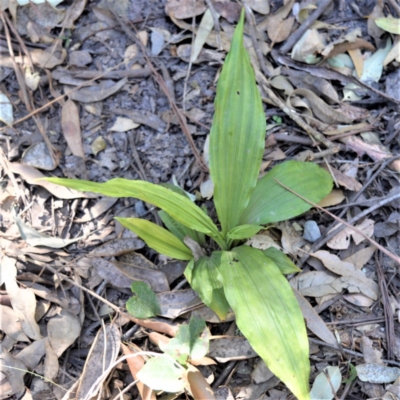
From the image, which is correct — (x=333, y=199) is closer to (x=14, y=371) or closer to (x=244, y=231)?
(x=244, y=231)

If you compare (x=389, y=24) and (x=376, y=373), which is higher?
(x=389, y=24)

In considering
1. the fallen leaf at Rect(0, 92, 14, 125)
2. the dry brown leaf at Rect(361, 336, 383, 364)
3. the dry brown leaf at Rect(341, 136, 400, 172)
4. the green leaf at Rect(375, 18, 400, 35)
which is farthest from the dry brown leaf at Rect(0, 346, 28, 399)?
the green leaf at Rect(375, 18, 400, 35)

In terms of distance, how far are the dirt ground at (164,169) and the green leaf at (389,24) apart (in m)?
0.04

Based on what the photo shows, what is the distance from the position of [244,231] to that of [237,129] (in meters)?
0.32

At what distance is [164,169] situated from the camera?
158 centimetres

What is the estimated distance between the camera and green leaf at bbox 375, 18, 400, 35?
1684 mm

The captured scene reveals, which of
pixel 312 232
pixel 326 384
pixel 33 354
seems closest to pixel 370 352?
pixel 326 384

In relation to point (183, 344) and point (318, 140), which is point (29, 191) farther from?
point (318, 140)

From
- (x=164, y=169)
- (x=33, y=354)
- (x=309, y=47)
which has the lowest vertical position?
(x=33, y=354)

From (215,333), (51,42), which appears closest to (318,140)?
(215,333)

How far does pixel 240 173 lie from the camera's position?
137 cm

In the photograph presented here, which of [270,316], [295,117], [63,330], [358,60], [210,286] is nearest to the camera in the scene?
[270,316]

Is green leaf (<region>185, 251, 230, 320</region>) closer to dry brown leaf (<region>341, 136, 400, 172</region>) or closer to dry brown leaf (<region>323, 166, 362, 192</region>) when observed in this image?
dry brown leaf (<region>323, 166, 362, 192</region>)

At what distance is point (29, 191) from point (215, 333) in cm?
81
